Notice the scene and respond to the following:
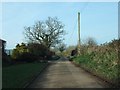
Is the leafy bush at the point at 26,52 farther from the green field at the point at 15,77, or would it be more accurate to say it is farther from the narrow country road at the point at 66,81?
the narrow country road at the point at 66,81

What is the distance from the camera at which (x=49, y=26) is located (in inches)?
3494

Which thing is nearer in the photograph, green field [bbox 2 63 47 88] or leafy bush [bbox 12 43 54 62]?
green field [bbox 2 63 47 88]

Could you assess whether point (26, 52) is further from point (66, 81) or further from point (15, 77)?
point (66, 81)

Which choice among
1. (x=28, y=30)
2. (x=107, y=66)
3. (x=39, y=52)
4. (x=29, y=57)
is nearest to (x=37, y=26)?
(x=28, y=30)

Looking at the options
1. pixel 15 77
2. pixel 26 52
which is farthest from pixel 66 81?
pixel 26 52

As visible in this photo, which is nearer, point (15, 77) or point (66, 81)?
point (66, 81)

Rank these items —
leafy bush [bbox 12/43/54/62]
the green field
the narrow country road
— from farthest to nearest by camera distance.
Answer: leafy bush [bbox 12/43/54/62], the narrow country road, the green field

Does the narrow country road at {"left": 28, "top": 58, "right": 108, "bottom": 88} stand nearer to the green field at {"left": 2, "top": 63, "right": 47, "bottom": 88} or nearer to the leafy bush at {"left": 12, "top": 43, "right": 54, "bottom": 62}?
the green field at {"left": 2, "top": 63, "right": 47, "bottom": 88}

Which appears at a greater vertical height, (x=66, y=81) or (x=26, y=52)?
(x=26, y=52)

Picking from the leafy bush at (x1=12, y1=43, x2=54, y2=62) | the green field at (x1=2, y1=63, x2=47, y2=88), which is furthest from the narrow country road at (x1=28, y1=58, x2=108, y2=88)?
the leafy bush at (x1=12, y1=43, x2=54, y2=62)

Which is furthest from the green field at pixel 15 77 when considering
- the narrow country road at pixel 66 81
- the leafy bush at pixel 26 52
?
the leafy bush at pixel 26 52

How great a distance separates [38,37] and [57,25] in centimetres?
662

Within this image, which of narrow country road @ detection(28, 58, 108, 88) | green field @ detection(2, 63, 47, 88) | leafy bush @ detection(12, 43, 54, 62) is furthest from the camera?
leafy bush @ detection(12, 43, 54, 62)

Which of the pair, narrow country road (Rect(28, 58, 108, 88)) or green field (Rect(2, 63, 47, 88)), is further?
narrow country road (Rect(28, 58, 108, 88))
